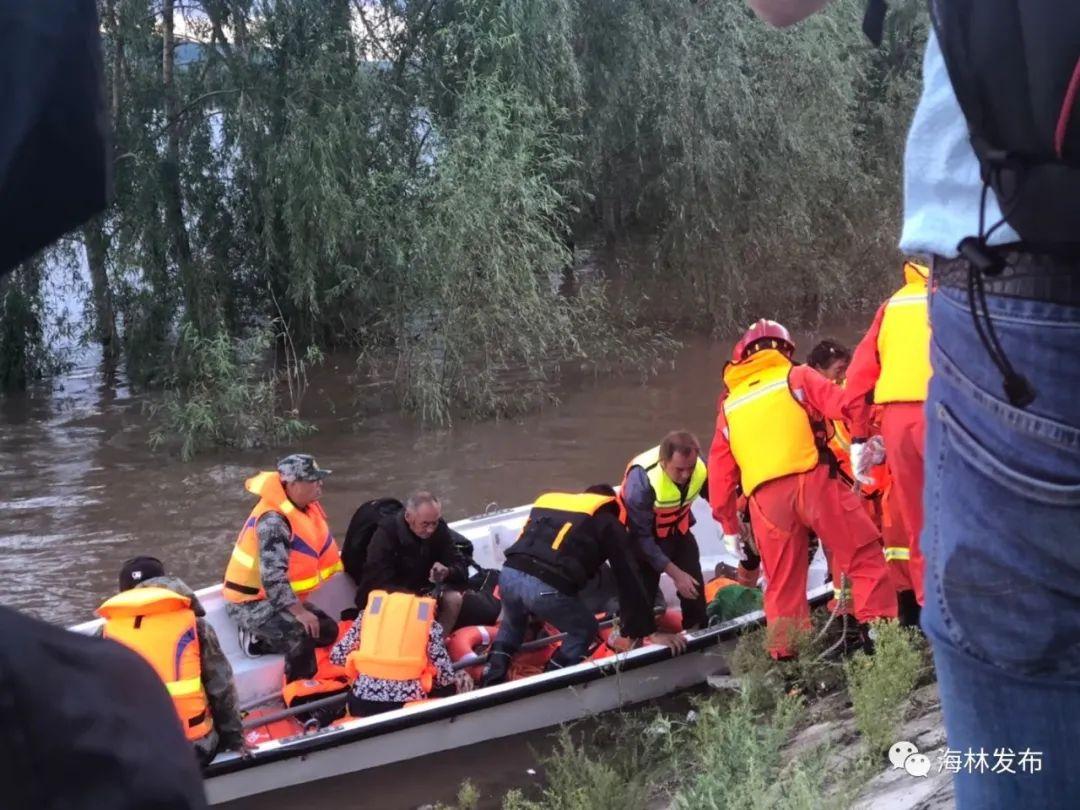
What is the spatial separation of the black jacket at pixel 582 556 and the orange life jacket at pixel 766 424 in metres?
0.73

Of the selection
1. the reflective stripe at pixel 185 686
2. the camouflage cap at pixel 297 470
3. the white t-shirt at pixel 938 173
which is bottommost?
the reflective stripe at pixel 185 686

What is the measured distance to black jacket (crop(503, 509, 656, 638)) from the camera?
6.48 metres

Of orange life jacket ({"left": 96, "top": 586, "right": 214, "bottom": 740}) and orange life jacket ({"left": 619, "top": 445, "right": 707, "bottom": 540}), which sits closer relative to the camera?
orange life jacket ({"left": 96, "top": 586, "right": 214, "bottom": 740})

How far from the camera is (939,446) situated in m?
1.30

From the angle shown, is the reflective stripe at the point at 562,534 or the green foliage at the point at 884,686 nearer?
the green foliage at the point at 884,686

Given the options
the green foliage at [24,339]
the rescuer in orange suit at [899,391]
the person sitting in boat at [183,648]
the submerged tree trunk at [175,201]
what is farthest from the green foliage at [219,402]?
the rescuer in orange suit at [899,391]

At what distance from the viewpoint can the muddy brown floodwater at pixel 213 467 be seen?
1041cm

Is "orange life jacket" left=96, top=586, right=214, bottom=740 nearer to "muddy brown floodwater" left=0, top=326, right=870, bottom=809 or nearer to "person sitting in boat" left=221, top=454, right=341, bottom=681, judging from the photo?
"person sitting in boat" left=221, top=454, right=341, bottom=681

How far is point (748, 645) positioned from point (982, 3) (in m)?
5.57

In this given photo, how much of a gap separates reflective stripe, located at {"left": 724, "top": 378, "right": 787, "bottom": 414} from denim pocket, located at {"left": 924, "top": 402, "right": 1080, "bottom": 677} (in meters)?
5.18

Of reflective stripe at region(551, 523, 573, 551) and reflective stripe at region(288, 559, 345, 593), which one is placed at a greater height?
reflective stripe at region(551, 523, 573, 551)

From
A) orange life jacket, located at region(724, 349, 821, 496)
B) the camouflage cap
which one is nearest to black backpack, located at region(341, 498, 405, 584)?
the camouflage cap

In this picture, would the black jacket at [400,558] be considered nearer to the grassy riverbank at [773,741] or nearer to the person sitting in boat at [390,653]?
the person sitting in boat at [390,653]

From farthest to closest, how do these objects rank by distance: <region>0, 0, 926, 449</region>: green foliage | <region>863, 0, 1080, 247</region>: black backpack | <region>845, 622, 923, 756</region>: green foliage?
<region>0, 0, 926, 449</region>: green foliage < <region>845, 622, 923, 756</region>: green foliage < <region>863, 0, 1080, 247</region>: black backpack
